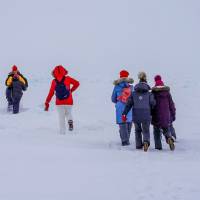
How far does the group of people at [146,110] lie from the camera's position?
1021 centimetres

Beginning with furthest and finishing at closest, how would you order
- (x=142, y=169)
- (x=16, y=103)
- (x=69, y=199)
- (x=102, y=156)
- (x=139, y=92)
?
(x=16, y=103) < (x=139, y=92) < (x=102, y=156) < (x=142, y=169) < (x=69, y=199)

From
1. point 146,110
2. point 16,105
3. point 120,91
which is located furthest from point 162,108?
point 16,105

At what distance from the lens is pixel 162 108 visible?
1045 cm

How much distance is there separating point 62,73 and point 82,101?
9.16 m

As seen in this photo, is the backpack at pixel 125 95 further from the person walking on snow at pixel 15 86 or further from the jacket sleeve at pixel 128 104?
the person walking on snow at pixel 15 86

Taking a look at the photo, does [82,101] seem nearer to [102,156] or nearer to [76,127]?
[76,127]

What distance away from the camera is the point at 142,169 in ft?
24.6

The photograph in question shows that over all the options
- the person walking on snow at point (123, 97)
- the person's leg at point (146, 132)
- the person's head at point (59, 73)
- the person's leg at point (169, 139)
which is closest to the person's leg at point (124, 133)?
the person walking on snow at point (123, 97)

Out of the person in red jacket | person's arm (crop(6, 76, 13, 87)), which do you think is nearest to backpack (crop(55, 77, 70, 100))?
the person in red jacket

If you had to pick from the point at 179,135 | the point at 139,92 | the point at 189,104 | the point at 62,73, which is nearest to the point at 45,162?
the point at 139,92

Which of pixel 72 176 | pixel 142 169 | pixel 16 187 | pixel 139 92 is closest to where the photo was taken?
pixel 16 187

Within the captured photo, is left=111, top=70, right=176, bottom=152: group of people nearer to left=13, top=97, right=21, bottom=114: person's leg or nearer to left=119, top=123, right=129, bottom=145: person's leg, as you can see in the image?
left=119, top=123, right=129, bottom=145: person's leg

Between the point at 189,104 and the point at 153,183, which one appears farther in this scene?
the point at 189,104

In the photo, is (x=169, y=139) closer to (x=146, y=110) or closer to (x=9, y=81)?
(x=146, y=110)
